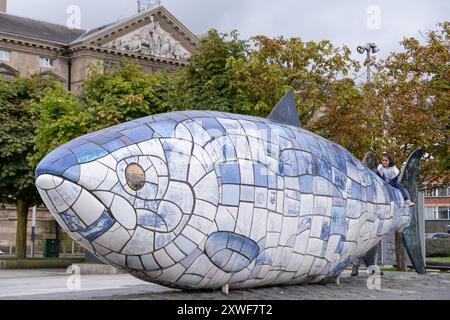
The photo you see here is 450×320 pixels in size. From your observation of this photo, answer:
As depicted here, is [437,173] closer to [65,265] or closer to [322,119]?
[322,119]

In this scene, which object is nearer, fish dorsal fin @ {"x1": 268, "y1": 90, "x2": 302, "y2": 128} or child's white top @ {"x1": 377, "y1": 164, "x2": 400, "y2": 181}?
fish dorsal fin @ {"x1": 268, "y1": 90, "x2": 302, "y2": 128}

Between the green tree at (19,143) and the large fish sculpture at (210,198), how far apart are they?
2117 centimetres

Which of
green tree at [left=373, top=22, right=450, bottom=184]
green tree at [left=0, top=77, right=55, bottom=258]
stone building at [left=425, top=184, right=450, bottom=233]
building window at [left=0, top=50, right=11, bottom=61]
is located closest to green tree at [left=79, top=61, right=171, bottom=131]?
green tree at [left=0, top=77, right=55, bottom=258]

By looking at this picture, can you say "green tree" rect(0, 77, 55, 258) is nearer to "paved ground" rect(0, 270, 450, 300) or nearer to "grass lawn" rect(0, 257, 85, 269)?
"grass lawn" rect(0, 257, 85, 269)

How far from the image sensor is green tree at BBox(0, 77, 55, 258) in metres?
33.6

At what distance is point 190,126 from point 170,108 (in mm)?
19043

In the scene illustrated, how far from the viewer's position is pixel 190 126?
12.5 metres

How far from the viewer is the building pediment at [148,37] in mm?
59125

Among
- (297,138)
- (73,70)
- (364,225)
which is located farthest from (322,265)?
(73,70)

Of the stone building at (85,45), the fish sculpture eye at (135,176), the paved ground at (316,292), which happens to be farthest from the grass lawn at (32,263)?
the fish sculpture eye at (135,176)

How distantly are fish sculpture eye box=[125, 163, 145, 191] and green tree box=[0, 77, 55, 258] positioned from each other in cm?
2279

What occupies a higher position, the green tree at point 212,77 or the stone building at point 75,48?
the stone building at point 75,48

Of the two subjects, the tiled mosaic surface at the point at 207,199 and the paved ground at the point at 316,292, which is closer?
the tiled mosaic surface at the point at 207,199

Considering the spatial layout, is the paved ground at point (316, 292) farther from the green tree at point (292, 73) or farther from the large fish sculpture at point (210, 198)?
the green tree at point (292, 73)
